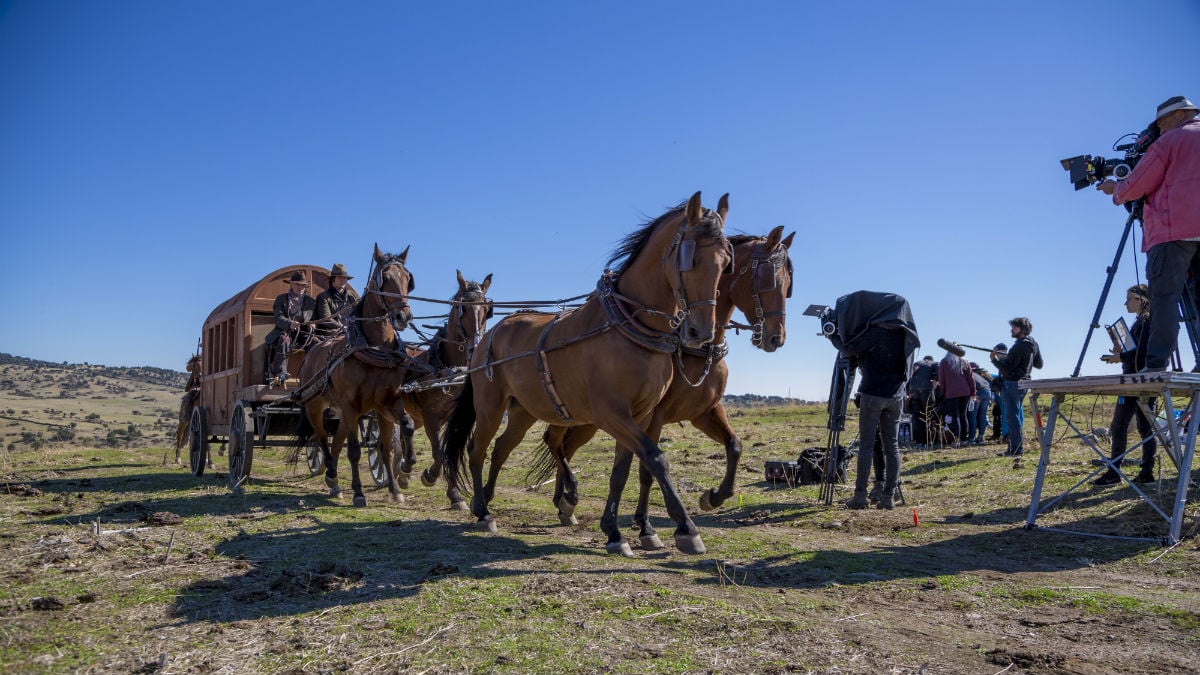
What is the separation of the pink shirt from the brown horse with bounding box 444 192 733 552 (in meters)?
3.28

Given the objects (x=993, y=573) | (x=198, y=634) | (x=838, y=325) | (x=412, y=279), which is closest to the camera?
(x=198, y=634)

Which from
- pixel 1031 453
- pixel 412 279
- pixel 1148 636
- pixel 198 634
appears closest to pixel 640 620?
pixel 198 634

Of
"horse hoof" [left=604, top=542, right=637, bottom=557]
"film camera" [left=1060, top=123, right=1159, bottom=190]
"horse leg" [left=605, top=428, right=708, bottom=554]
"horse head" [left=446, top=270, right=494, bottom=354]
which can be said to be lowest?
"horse hoof" [left=604, top=542, right=637, bottom=557]

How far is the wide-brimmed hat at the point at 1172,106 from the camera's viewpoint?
654 centimetres

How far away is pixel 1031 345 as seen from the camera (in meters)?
13.2

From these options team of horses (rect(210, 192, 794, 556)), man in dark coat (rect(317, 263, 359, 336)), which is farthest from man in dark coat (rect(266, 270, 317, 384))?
team of horses (rect(210, 192, 794, 556))

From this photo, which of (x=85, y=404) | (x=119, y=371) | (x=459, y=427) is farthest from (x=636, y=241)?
(x=119, y=371)

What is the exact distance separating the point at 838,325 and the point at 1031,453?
4310 millimetres

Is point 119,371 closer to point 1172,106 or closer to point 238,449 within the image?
point 238,449

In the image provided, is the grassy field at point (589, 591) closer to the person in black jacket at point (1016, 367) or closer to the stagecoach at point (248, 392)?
the stagecoach at point (248, 392)

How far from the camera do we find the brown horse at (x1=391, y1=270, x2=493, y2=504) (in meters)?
10.7

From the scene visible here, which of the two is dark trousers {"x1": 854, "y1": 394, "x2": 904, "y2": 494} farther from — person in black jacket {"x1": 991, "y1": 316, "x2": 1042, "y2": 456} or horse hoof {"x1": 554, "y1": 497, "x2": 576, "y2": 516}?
person in black jacket {"x1": 991, "y1": 316, "x2": 1042, "y2": 456}

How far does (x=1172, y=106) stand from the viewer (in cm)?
661

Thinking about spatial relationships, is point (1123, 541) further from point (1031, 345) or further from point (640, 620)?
point (1031, 345)
